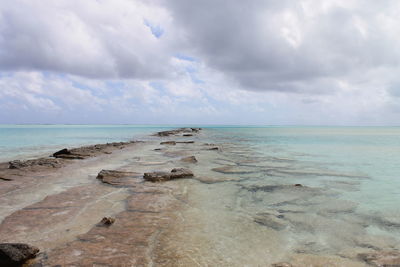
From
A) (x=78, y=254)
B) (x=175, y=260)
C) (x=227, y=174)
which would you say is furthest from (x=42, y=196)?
(x=227, y=174)

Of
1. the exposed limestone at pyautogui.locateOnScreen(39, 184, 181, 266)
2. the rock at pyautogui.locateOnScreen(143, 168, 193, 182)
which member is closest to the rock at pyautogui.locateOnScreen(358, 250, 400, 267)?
the exposed limestone at pyautogui.locateOnScreen(39, 184, 181, 266)

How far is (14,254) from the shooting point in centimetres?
336

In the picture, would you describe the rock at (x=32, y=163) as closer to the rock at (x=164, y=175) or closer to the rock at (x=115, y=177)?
the rock at (x=115, y=177)

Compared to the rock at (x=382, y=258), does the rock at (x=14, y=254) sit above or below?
above

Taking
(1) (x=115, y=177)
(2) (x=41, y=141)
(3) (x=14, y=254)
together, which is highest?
(3) (x=14, y=254)

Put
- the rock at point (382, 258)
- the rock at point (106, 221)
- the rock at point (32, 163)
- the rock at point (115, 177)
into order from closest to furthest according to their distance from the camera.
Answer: the rock at point (382, 258) → the rock at point (106, 221) → the rock at point (115, 177) → the rock at point (32, 163)

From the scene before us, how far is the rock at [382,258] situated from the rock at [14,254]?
16.9 feet

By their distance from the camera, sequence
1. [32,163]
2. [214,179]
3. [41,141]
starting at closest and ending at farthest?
[214,179], [32,163], [41,141]

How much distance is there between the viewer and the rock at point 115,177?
9.01 m

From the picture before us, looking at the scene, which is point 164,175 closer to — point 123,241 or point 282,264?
point 123,241

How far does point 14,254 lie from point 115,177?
20.9ft

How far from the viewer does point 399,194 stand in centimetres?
828

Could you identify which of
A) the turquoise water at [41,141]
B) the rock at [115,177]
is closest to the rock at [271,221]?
the rock at [115,177]

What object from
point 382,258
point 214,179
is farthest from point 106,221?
point 214,179
